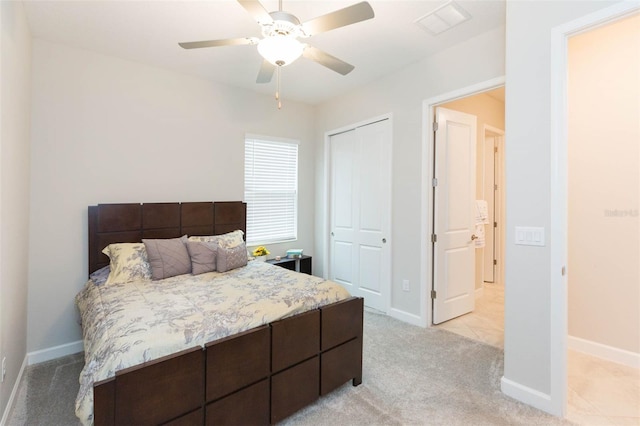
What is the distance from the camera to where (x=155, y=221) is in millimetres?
3289

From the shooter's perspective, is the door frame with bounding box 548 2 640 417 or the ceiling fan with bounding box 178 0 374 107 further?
the door frame with bounding box 548 2 640 417

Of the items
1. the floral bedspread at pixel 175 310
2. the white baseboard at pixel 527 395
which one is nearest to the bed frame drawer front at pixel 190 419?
the floral bedspread at pixel 175 310

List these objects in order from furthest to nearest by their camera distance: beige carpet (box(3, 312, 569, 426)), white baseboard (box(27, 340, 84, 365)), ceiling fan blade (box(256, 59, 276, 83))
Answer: white baseboard (box(27, 340, 84, 365))
ceiling fan blade (box(256, 59, 276, 83))
beige carpet (box(3, 312, 569, 426))

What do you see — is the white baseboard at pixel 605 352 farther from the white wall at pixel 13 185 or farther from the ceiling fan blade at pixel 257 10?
the white wall at pixel 13 185

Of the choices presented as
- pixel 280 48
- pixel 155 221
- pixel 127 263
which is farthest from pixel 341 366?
pixel 155 221

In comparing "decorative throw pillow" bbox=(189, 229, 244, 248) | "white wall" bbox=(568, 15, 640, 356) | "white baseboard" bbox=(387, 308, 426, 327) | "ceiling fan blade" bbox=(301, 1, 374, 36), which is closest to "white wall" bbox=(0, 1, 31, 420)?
"decorative throw pillow" bbox=(189, 229, 244, 248)

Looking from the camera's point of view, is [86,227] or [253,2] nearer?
[253,2]

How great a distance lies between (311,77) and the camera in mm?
3730

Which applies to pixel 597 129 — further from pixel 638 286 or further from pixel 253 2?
pixel 253 2

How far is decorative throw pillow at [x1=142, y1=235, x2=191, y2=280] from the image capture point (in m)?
2.74

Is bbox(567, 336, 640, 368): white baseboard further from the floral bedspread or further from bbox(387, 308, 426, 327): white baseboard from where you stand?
the floral bedspread

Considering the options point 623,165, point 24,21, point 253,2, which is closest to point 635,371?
point 623,165

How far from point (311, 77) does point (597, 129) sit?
289 cm

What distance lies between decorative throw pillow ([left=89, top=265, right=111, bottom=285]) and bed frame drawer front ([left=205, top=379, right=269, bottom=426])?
169 centimetres
